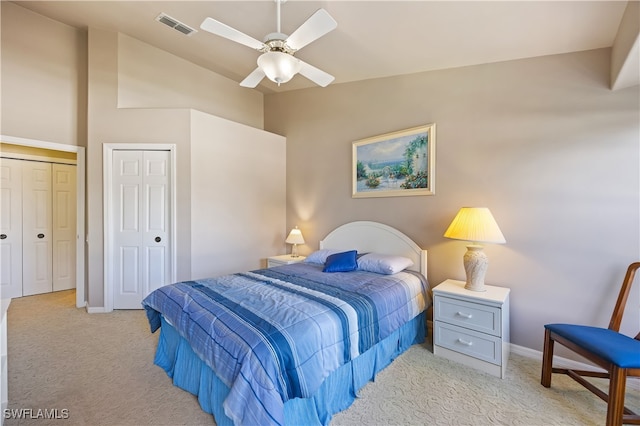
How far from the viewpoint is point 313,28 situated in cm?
192

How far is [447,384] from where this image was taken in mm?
2221

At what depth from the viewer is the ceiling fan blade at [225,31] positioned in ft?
6.23

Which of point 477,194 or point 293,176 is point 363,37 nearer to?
point 477,194

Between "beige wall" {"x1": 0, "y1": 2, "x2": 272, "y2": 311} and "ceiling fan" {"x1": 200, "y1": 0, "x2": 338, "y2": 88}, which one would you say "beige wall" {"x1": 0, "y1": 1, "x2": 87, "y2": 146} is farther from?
"ceiling fan" {"x1": 200, "y1": 0, "x2": 338, "y2": 88}

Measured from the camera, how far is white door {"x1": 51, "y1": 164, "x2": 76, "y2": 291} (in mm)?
4684

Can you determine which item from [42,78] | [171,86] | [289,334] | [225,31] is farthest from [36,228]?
[289,334]

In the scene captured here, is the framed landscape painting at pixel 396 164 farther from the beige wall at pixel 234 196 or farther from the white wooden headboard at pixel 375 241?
the beige wall at pixel 234 196

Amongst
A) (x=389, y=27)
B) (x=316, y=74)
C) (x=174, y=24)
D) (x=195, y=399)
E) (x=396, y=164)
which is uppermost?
(x=174, y=24)

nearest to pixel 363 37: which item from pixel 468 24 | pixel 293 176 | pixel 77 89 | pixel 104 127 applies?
pixel 468 24

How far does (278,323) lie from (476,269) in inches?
73.6

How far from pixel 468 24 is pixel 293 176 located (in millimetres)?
2997

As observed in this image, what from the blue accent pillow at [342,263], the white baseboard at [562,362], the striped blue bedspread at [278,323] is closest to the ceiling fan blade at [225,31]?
the striped blue bedspread at [278,323]

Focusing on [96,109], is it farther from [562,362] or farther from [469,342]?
[562,362]

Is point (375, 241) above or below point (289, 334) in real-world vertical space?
above
